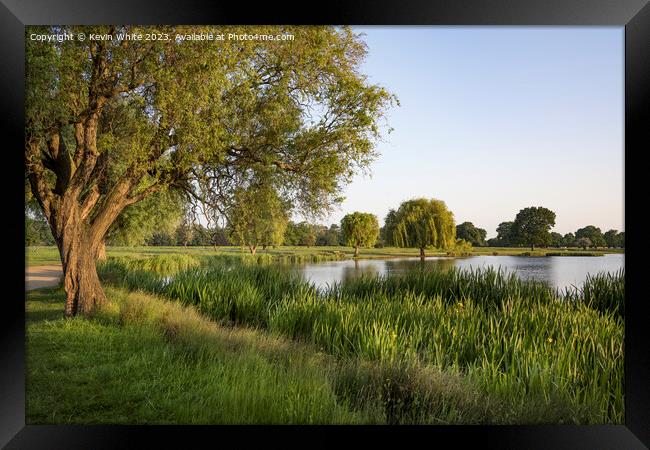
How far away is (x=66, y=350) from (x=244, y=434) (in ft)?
9.87

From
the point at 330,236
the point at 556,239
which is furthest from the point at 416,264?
the point at 556,239

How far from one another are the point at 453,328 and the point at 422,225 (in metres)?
2.71

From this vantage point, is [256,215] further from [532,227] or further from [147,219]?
[147,219]

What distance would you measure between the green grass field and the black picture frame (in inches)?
5.5

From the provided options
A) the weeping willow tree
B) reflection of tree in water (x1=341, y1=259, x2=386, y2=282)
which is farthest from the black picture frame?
reflection of tree in water (x1=341, y1=259, x2=386, y2=282)

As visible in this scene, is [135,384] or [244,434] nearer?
[244,434]

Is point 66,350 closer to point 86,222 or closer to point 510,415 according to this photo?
point 86,222

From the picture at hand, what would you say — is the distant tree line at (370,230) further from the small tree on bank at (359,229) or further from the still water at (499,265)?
the still water at (499,265)

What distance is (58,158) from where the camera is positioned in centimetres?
764

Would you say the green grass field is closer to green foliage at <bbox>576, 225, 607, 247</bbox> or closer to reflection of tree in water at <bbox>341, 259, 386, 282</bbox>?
reflection of tree in water at <bbox>341, 259, 386, 282</bbox>
